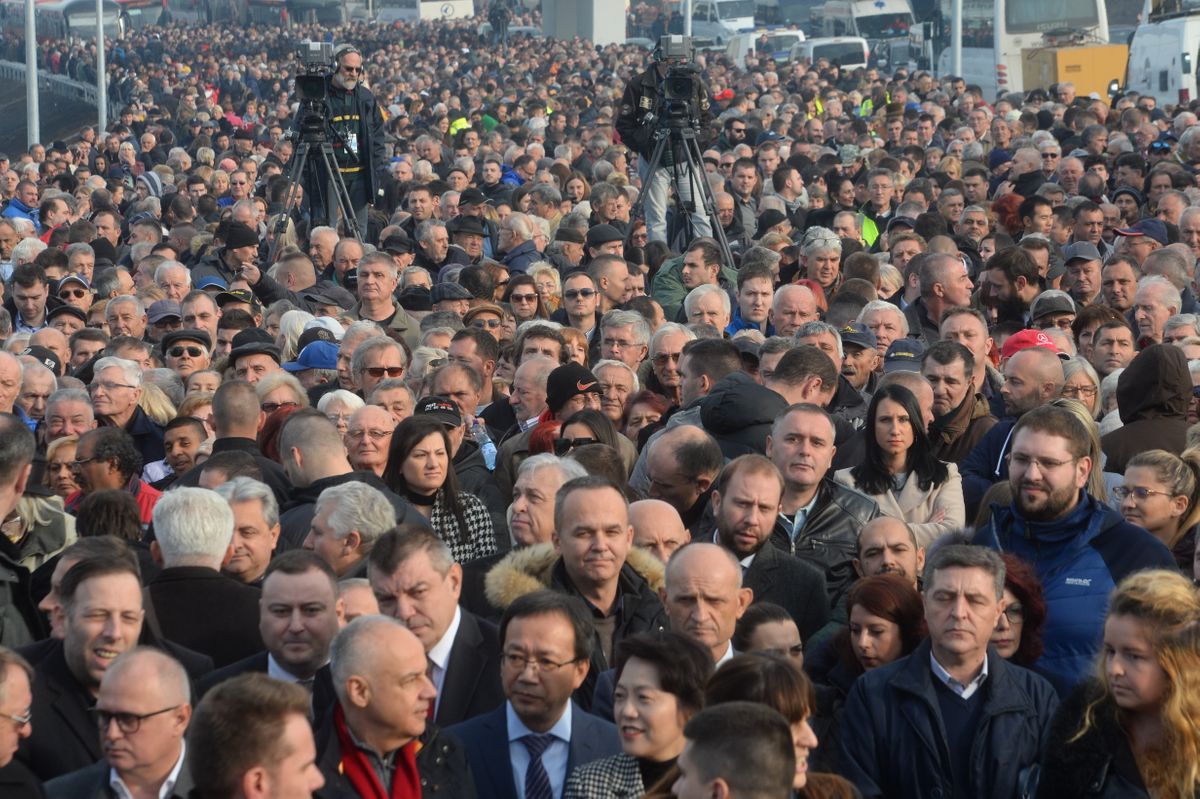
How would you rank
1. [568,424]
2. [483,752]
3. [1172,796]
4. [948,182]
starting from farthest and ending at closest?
[948,182], [568,424], [483,752], [1172,796]

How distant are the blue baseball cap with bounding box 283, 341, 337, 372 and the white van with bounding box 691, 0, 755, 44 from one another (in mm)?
42187

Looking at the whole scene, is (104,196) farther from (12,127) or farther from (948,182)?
(12,127)

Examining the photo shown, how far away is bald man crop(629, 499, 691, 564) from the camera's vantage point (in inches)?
264

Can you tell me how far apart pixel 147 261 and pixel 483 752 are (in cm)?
947

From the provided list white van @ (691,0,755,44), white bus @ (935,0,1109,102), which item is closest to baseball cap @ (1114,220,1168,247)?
white bus @ (935,0,1109,102)

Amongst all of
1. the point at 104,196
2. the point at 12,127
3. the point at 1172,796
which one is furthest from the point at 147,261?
the point at 12,127

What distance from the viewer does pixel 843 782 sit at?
4.96 metres

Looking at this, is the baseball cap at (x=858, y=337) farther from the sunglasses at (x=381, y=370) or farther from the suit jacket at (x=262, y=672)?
the suit jacket at (x=262, y=672)

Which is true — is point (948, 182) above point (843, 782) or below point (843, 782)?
above

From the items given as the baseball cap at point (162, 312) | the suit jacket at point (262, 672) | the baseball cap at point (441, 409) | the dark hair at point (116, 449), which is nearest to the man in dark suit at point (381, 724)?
the suit jacket at point (262, 672)

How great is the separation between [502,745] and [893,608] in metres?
1.34

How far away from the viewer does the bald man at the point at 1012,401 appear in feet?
25.9

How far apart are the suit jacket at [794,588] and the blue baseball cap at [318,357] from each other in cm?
439

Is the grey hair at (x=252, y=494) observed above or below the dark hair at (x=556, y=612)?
above
